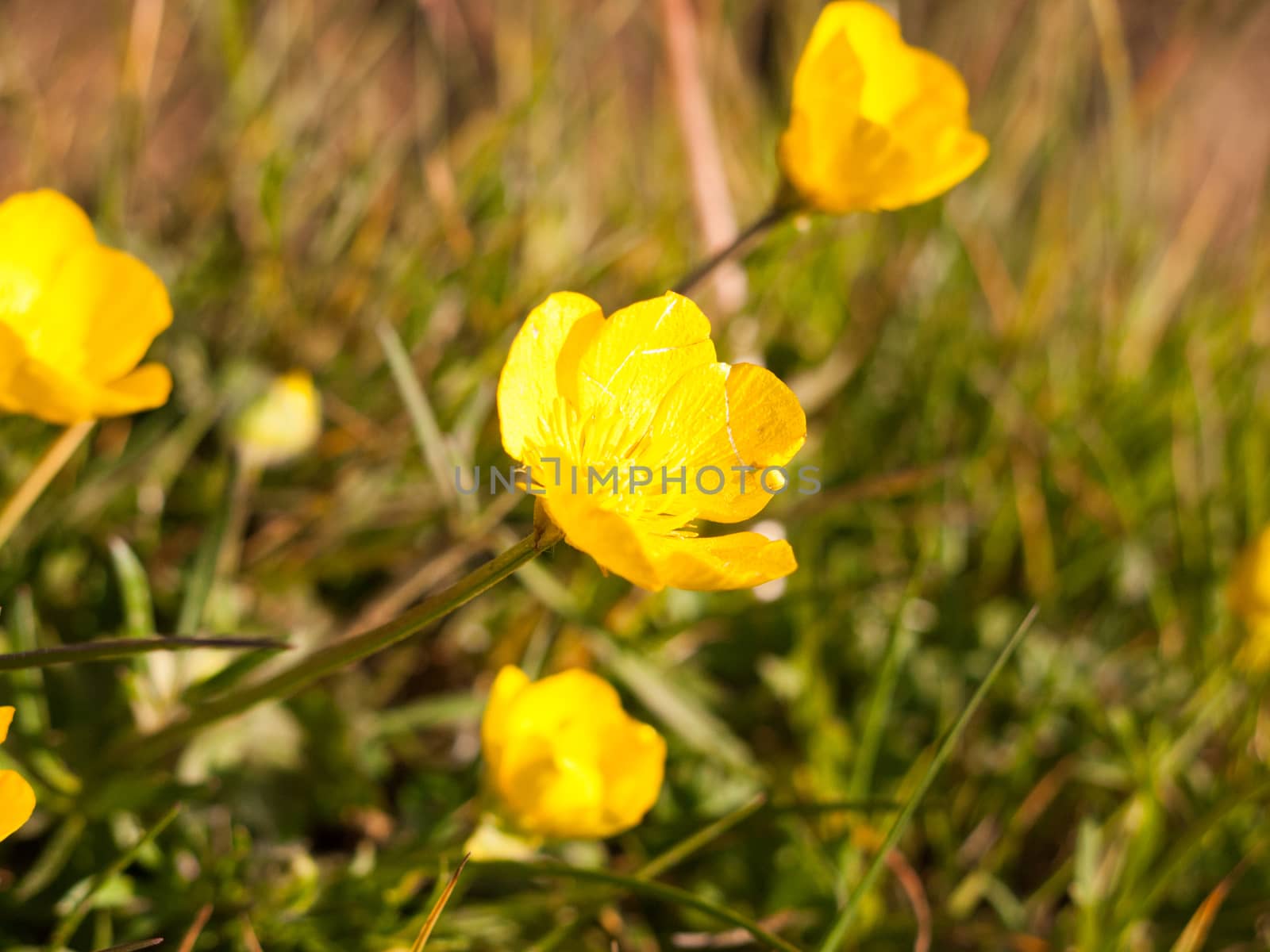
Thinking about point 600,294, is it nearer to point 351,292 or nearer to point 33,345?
point 351,292

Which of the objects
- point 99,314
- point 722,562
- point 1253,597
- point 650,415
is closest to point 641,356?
point 650,415

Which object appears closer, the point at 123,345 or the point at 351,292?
the point at 123,345

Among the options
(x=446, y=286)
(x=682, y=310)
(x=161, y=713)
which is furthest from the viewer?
(x=446, y=286)

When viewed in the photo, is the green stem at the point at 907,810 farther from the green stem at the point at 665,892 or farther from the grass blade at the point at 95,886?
the grass blade at the point at 95,886

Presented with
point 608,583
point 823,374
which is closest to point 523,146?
point 823,374

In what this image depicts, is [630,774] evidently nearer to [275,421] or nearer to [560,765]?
[560,765]

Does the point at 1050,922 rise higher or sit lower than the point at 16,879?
lower

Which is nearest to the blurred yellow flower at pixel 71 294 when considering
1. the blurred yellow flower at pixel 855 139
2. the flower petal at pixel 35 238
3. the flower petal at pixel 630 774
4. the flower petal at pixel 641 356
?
the flower petal at pixel 35 238

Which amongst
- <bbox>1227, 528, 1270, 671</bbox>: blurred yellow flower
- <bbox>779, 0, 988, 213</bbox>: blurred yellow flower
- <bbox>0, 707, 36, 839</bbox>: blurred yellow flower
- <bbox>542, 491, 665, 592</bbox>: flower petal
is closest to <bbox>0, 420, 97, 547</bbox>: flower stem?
<bbox>0, 707, 36, 839</bbox>: blurred yellow flower
